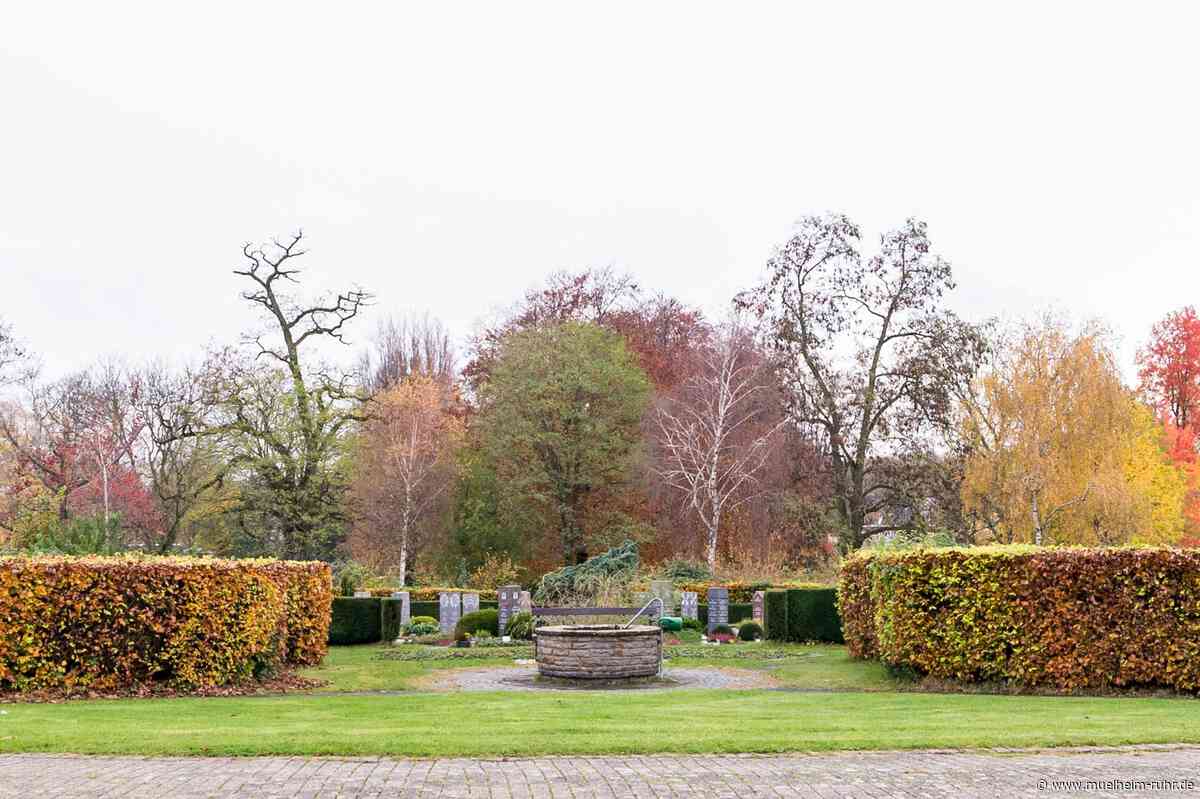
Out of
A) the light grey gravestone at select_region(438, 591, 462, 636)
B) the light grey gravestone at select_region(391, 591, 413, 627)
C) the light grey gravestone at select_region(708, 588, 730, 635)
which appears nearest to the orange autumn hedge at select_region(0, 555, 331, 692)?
the light grey gravestone at select_region(438, 591, 462, 636)

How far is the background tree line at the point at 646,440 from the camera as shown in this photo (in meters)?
36.8

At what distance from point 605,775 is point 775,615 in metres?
18.2

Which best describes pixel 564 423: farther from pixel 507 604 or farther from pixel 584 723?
pixel 584 723

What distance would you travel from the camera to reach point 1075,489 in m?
35.9

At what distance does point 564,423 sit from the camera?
4156 centimetres

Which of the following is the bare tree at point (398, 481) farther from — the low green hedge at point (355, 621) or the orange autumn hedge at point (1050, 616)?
the orange autumn hedge at point (1050, 616)

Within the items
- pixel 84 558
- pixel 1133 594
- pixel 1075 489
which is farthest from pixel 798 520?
pixel 84 558

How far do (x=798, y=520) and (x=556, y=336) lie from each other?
1156 cm

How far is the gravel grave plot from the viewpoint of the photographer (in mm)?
16062

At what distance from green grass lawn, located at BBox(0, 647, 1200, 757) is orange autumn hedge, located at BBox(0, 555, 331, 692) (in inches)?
35.1

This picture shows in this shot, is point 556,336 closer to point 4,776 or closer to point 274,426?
point 274,426

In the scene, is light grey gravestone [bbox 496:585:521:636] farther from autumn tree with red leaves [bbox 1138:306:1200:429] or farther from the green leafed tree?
autumn tree with red leaves [bbox 1138:306:1200:429]

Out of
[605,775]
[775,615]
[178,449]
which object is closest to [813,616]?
[775,615]

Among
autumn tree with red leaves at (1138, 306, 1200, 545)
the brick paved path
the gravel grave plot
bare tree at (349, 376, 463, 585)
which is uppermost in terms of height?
autumn tree with red leaves at (1138, 306, 1200, 545)
